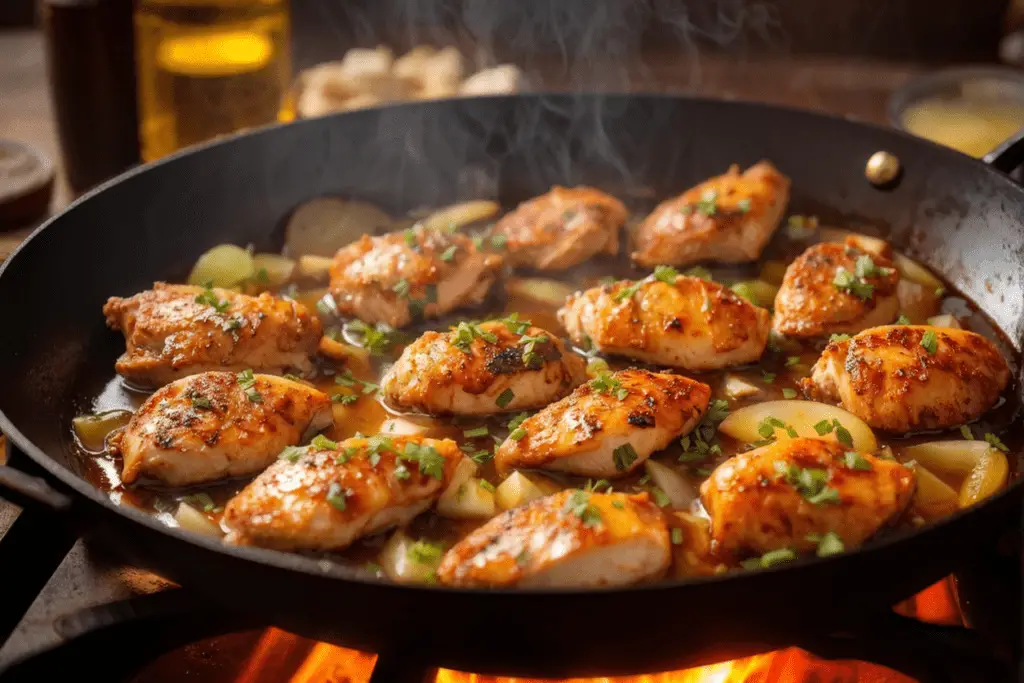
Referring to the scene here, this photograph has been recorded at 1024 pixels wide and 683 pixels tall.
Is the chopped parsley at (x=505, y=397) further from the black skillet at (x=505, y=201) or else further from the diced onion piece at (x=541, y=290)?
the black skillet at (x=505, y=201)

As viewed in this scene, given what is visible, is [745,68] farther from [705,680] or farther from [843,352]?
[705,680]

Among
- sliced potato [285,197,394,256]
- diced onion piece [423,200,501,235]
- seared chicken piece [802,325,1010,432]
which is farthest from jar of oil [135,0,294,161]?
seared chicken piece [802,325,1010,432]

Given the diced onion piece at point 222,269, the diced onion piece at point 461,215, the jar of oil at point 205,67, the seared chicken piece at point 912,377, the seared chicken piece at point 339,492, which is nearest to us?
the seared chicken piece at point 339,492

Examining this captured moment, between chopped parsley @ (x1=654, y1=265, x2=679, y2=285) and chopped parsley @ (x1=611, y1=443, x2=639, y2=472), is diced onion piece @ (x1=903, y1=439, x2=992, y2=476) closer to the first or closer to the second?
chopped parsley @ (x1=611, y1=443, x2=639, y2=472)

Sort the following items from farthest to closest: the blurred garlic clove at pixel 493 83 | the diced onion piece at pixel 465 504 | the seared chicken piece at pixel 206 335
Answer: the blurred garlic clove at pixel 493 83 → the seared chicken piece at pixel 206 335 → the diced onion piece at pixel 465 504

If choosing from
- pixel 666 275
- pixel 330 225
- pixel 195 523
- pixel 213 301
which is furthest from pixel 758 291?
pixel 195 523

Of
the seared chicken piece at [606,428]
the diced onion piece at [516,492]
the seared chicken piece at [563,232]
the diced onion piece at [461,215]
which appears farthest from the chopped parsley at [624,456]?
the diced onion piece at [461,215]

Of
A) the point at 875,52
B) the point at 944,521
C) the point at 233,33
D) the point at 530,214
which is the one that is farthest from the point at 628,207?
the point at 875,52
